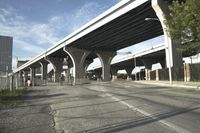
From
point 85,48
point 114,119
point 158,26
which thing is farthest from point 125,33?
point 114,119

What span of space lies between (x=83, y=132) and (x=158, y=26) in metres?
51.7

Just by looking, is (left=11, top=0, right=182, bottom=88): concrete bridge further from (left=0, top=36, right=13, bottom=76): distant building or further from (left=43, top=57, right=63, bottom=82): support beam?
(left=0, top=36, right=13, bottom=76): distant building

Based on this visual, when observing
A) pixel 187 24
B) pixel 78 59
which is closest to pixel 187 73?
pixel 187 24

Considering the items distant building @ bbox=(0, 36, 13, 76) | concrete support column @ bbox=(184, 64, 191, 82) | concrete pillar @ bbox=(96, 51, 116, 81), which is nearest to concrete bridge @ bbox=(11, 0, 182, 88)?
concrete pillar @ bbox=(96, 51, 116, 81)

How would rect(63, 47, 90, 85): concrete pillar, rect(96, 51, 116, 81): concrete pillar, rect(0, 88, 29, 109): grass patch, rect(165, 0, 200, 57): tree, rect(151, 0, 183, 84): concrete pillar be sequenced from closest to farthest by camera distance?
rect(0, 88, 29, 109): grass patch → rect(165, 0, 200, 57): tree → rect(151, 0, 183, 84): concrete pillar → rect(63, 47, 90, 85): concrete pillar → rect(96, 51, 116, 81): concrete pillar

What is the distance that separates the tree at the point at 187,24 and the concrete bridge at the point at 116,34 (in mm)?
4644

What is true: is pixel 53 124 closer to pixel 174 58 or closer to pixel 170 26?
pixel 170 26

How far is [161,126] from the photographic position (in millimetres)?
7477

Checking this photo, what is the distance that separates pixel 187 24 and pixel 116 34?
38.7 metres

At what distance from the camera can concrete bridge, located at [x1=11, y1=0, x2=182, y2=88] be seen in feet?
125

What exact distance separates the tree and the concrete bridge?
15.2ft

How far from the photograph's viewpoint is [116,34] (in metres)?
62.7

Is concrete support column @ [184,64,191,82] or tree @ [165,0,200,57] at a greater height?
tree @ [165,0,200,57]

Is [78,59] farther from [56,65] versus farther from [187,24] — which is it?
[187,24]
